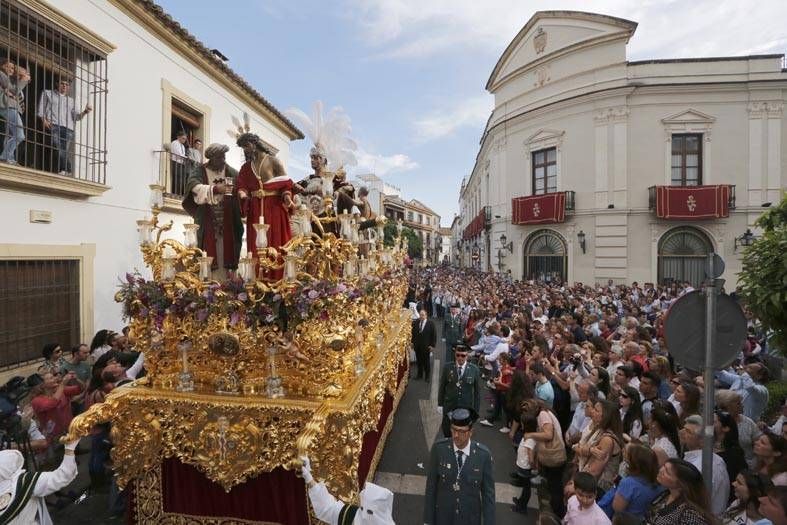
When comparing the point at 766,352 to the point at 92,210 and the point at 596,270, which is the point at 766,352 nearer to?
the point at 596,270

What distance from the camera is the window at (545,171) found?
75.6 ft

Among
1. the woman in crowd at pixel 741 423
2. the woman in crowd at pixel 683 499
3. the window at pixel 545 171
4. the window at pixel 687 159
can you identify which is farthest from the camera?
the window at pixel 545 171

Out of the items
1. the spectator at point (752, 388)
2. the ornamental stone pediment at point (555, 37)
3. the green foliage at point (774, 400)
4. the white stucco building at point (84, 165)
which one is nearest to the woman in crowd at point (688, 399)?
the spectator at point (752, 388)

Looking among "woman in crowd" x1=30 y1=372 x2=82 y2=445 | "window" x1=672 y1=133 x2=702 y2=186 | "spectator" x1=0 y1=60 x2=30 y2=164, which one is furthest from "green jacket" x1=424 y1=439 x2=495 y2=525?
"window" x1=672 y1=133 x2=702 y2=186

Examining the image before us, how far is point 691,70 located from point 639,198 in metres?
6.44

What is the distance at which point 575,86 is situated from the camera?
2152 centimetres

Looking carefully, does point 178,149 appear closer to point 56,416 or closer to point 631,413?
point 56,416

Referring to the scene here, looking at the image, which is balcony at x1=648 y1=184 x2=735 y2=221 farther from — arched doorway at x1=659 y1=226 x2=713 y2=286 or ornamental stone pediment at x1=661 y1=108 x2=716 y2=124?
ornamental stone pediment at x1=661 y1=108 x2=716 y2=124

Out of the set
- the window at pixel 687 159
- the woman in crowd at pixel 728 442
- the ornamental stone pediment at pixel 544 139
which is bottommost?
the woman in crowd at pixel 728 442

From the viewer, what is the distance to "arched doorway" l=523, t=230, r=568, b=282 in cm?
2245

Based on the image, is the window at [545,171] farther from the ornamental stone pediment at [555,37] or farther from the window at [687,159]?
the window at [687,159]

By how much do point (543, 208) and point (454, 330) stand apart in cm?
1349

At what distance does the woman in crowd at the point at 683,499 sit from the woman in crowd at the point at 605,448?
909mm

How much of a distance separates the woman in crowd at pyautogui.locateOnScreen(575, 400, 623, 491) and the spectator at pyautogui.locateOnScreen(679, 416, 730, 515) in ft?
1.79
